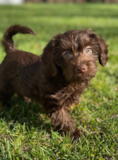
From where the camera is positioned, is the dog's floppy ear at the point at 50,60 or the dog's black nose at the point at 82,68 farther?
the dog's floppy ear at the point at 50,60

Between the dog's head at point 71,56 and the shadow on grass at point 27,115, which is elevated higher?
the dog's head at point 71,56

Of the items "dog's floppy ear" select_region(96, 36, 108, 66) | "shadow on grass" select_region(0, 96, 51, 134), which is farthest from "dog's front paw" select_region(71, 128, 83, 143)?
"dog's floppy ear" select_region(96, 36, 108, 66)

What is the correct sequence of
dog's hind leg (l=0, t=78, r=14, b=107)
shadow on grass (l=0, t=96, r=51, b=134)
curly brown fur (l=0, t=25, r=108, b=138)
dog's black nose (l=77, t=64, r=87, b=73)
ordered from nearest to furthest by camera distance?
dog's black nose (l=77, t=64, r=87, b=73) → curly brown fur (l=0, t=25, r=108, b=138) → shadow on grass (l=0, t=96, r=51, b=134) → dog's hind leg (l=0, t=78, r=14, b=107)

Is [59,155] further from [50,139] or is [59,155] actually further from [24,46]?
[24,46]

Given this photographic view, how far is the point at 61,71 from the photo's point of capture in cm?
237

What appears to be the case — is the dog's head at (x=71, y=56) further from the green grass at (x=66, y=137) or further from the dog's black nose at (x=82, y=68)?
the green grass at (x=66, y=137)

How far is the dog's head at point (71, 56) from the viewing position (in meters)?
2.17

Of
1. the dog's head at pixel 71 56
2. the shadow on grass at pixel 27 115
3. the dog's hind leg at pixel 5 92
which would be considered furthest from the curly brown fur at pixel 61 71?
A: the shadow on grass at pixel 27 115

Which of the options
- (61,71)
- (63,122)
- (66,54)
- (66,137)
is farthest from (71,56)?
(66,137)

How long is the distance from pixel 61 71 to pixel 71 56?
9.1 inches

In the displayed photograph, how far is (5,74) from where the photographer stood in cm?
299

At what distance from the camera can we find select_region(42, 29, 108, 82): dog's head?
217 cm

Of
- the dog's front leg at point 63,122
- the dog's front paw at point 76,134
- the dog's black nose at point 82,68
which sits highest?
the dog's black nose at point 82,68

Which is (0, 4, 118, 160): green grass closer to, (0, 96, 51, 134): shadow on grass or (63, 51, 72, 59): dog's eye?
(0, 96, 51, 134): shadow on grass
